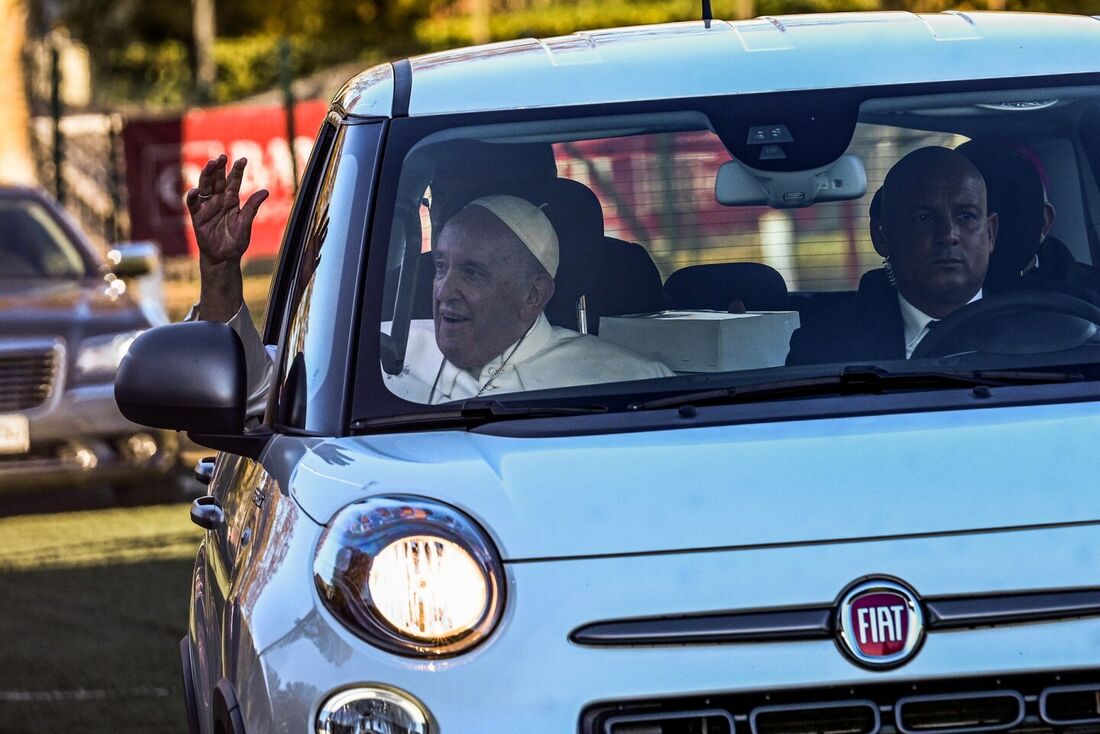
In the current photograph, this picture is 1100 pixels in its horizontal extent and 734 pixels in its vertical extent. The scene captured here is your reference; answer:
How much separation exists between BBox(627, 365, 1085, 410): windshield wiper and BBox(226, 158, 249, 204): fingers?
131 centimetres

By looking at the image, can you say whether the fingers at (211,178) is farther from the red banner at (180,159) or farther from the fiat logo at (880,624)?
the red banner at (180,159)

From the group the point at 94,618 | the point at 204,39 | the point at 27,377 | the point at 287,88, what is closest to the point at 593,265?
the point at 94,618

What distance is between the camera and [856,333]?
3738mm

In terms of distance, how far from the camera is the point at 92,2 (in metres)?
57.9

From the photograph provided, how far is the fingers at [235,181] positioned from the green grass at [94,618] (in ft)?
8.51

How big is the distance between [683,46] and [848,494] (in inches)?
50.5

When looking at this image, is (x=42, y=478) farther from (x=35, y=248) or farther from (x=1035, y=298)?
(x=1035, y=298)

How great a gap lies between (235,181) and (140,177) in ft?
60.0

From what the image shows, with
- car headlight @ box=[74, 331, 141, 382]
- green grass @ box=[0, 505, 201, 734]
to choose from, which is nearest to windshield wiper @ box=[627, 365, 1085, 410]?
green grass @ box=[0, 505, 201, 734]

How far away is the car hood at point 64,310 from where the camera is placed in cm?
1137

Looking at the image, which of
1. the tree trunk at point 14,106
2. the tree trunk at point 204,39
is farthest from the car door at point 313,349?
the tree trunk at point 204,39

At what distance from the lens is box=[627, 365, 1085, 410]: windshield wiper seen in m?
3.46

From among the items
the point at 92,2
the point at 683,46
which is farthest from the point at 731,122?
the point at 92,2

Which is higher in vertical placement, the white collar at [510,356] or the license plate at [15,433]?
the white collar at [510,356]
